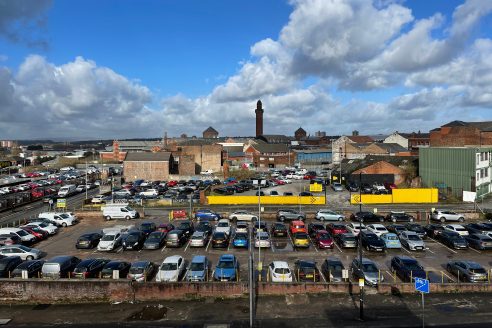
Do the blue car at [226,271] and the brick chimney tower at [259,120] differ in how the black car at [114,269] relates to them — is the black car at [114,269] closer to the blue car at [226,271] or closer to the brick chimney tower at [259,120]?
the blue car at [226,271]

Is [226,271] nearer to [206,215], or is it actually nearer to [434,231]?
[206,215]

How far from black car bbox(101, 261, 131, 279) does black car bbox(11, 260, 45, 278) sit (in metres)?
3.94

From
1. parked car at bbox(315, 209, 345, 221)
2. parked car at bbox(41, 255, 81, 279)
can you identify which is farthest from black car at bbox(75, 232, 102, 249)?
parked car at bbox(315, 209, 345, 221)

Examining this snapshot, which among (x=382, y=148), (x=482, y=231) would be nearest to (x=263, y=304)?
(x=482, y=231)

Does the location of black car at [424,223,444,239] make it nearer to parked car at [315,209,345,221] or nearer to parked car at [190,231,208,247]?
parked car at [315,209,345,221]

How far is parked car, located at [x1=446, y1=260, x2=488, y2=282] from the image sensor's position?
22078mm

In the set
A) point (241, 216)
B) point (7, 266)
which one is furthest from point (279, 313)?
point (241, 216)

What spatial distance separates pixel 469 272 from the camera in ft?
73.3

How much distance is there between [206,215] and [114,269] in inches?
761

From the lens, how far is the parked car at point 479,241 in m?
29.4

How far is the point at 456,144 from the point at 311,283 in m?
71.8

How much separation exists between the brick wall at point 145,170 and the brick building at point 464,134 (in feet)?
191

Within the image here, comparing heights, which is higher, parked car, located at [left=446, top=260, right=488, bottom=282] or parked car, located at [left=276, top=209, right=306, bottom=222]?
parked car, located at [left=276, top=209, right=306, bottom=222]

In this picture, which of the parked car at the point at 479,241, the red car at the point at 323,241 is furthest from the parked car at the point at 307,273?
the parked car at the point at 479,241
